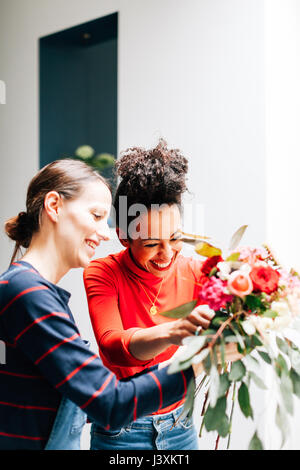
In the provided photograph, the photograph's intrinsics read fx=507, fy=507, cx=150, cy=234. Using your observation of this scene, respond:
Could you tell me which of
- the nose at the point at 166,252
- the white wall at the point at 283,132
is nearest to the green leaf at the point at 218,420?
the nose at the point at 166,252

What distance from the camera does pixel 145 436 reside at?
52.4 inches

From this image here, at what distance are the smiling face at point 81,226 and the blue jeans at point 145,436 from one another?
0.47m

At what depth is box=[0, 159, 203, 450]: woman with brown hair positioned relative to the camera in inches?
39.6

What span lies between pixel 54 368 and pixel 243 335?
38 centimetres

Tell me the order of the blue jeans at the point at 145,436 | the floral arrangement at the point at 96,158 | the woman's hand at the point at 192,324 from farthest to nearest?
the floral arrangement at the point at 96,158, the blue jeans at the point at 145,436, the woman's hand at the point at 192,324

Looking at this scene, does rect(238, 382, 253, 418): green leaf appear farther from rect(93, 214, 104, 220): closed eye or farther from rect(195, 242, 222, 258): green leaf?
rect(93, 214, 104, 220): closed eye

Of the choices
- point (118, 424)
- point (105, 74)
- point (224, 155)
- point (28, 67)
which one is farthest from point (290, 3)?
point (105, 74)

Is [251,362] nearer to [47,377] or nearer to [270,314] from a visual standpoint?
[270,314]

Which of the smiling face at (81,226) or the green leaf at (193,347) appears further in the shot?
the smiling face at (81,226)

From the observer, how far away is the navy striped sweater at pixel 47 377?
1003 millimetres

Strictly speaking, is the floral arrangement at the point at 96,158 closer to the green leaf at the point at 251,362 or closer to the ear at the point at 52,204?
the ear at the point at 52,204

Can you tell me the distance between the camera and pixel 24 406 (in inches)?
41.4

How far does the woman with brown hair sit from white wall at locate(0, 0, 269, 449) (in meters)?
1.21

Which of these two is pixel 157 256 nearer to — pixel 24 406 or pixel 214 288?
pixel 214 288
